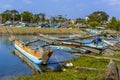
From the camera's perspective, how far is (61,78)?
58.6ft

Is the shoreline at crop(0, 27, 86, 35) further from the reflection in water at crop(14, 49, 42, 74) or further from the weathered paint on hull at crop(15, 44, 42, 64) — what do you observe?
the reflection in water at crop(14, 49, 42, 74)

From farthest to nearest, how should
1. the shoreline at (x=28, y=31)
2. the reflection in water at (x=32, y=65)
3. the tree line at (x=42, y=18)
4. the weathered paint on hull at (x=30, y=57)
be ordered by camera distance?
the tree line at (x=42, y=18)
the shoreline at (x=28, y=31)
the weathered paint on hull at (x=30, y=57)
the reflection in water at (x=32, y=65)

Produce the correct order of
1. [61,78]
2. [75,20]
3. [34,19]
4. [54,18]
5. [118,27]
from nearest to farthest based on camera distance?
1. [61,78]
2. [118,27]
3. [34,19]
4. [54,18]
5. [75,20]

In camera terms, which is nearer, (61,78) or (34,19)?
(61,78)

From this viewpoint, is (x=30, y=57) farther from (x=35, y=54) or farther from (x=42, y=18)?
(x=42, y=18)

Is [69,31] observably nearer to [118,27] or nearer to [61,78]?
[118,27]

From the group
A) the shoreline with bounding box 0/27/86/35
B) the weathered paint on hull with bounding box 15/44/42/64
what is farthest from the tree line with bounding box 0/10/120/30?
the weathered paint on hull with bounding box 15/44/42/64

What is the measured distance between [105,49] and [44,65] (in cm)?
758

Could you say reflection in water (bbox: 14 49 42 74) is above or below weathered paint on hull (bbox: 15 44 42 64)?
below

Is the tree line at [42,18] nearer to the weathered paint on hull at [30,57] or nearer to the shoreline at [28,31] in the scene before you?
the shoreline at [28,31]

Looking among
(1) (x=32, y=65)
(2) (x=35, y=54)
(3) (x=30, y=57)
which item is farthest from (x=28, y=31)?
(1) (x=32, y=65)

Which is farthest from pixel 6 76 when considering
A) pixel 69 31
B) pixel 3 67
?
pixel 69 31

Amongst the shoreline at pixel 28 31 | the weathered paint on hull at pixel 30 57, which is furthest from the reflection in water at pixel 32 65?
the shoreline at pixel 28 31

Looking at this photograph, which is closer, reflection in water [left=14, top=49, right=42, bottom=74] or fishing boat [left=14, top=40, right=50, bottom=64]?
reflection in water [left=14, top=49, right=42, bottom=74]
